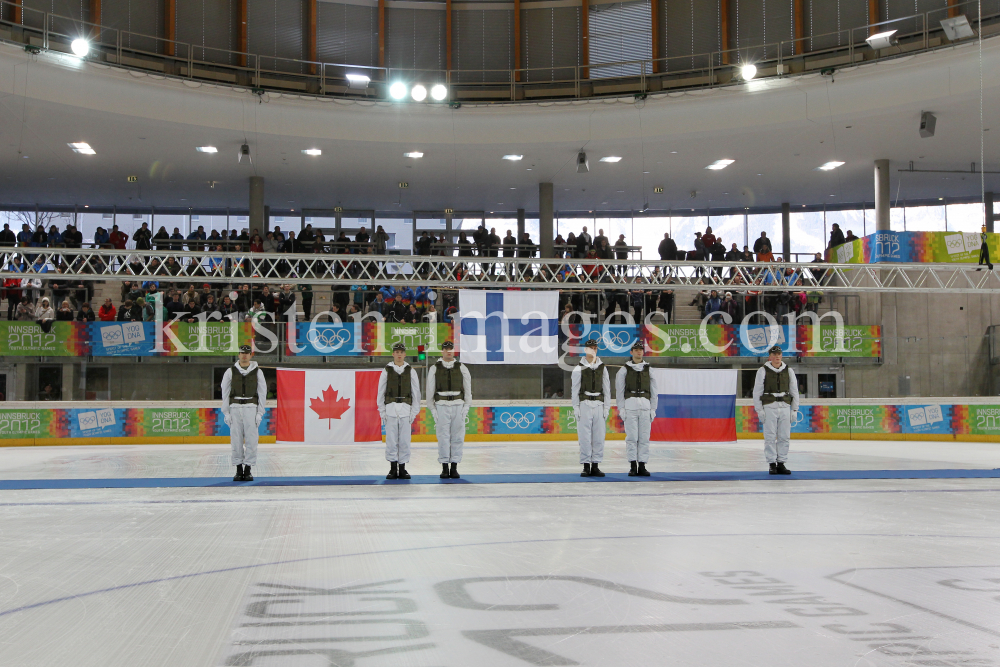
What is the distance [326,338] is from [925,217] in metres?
24.2

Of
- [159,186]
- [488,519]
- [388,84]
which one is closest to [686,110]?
[388,84]

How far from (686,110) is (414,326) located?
9.55 m

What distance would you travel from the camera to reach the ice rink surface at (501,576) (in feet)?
12.8

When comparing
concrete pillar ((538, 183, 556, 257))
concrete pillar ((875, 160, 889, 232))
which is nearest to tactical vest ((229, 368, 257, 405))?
concrete pillar ((538, 183, 556, 257))

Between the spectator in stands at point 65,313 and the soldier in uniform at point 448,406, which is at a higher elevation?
the spectator in stands at point 65,313

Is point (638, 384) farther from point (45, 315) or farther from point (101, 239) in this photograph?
point (101, 239)

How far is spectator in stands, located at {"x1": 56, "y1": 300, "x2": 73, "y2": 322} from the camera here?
2103 cm

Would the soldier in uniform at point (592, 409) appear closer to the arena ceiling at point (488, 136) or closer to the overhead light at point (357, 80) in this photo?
the arena ceiling at point (488, 136)

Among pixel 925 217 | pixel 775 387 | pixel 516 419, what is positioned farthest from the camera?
pixel 925 217

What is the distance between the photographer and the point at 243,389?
37.0ft

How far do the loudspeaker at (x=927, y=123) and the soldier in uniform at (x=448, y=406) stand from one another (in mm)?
14951

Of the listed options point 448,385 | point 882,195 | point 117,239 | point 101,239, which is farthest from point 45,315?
point 882,195

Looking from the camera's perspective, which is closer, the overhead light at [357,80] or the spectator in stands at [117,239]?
the overhead light at [357,80]

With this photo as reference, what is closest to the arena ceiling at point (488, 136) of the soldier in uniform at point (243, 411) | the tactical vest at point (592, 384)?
the soldier in uniform at point (243, 411)
